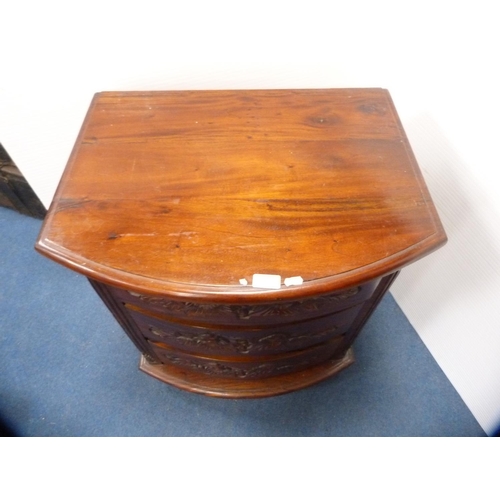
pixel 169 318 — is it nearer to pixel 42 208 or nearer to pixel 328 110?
pixel 328 110

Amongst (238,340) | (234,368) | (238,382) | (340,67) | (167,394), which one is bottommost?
(167,394)

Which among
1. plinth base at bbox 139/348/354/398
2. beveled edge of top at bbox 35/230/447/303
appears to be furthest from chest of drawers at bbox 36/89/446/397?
plinth base at bbox 139/348/354/398

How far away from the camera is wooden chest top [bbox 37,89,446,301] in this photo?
464 millimetres

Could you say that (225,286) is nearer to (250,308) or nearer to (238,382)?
(250,308)

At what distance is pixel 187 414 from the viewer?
0.93m

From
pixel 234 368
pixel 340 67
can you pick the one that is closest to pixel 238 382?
pixel 234 368

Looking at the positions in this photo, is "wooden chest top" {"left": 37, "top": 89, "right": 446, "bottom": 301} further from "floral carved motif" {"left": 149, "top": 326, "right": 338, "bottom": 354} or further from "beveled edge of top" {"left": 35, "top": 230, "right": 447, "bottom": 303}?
"floral carved motif" {"left": 149, "top": 326, "right": 338, "bottom": 354}

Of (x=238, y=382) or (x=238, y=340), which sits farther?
(x=238, y=382)

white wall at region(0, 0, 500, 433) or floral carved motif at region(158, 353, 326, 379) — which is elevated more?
white wall at region(0, 0, 500, 433)

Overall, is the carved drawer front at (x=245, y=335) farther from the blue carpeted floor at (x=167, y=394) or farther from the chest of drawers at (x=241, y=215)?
the blue carpeted floor at (x=167, y=394)

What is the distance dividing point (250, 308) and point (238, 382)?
0.45 meters

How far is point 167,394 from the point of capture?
3.14 feet

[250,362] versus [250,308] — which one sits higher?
[250,308]
